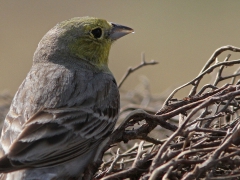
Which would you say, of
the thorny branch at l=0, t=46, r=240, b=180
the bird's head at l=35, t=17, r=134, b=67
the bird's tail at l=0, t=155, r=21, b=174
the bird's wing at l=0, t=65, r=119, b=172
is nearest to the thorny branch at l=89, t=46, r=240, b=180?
the thorny branch at l=0, t=46, r=240, b=180

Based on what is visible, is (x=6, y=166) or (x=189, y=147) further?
(x=6, y=166)

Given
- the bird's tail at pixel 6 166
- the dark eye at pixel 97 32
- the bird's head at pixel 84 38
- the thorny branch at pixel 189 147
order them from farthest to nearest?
the dark eye at pixel 97 32 < the bird's head at pixel 84 38 < the bird's tail at pixel 6 166 < the thorny branch at pixel 189 147

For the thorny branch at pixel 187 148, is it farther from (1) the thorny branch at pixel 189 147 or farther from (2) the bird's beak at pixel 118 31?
(2) the bird's beak at pixel 118 31

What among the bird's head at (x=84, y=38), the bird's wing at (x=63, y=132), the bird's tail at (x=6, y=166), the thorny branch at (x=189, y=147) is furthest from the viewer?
the bird's head at (x=84, y=38)

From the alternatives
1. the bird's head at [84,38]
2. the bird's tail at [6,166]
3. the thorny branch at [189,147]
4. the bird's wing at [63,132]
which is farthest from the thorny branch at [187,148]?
the bird's head at [84,38]

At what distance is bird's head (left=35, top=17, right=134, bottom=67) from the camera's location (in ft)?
17.1

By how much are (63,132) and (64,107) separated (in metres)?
0.30

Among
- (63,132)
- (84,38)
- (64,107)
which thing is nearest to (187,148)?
(63,132)

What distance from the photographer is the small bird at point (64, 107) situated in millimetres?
3785

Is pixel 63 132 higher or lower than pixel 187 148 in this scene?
lower

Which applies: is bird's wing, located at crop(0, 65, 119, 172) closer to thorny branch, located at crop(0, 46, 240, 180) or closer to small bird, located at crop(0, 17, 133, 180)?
small bird, located at crop(0, 17, 133, 180)

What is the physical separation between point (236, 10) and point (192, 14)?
116 centimetres

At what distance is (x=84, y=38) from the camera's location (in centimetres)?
536

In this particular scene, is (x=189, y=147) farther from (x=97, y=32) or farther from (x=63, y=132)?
(x=97, y=32)
